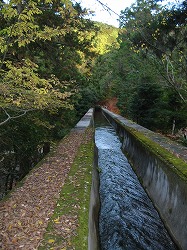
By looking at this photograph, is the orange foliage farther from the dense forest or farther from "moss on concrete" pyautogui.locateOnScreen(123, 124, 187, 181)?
"moss on concrete" pyautogui.locateOnScreen(123, 124, 187, 181)

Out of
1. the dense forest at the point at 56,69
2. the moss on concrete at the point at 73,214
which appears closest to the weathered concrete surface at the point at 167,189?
the moss on concrete at the point at 73,214

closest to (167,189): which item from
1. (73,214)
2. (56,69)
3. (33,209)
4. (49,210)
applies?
(73,214)

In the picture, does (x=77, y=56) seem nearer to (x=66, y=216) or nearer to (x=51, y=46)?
(x=51, y=46)

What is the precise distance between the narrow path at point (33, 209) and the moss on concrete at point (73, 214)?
1.9 inches

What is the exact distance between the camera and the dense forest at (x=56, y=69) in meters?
5.85

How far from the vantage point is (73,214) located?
5098 millimetres

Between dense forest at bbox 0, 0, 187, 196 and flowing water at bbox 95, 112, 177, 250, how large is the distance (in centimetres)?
360

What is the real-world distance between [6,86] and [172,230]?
230 inches

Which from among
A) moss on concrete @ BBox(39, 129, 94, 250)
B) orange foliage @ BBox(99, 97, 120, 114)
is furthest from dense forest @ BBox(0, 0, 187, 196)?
orange foliage @ BBox(99, 97, 120, 114)

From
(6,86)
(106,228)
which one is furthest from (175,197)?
(6,86)

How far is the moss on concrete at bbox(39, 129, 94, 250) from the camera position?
13.5 ft

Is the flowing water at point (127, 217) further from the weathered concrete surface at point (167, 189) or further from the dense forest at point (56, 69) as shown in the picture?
the dense forest at point (56, 69)

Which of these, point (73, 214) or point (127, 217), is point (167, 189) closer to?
point (127, 217)

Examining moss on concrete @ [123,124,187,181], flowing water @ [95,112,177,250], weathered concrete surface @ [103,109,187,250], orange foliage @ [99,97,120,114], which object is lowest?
flowing water @ [95,112,177,250]
